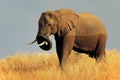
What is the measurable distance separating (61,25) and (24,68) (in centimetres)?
173

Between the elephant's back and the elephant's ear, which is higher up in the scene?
the elephant's ear

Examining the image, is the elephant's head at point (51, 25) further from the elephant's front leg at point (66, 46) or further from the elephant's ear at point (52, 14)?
the elephant's front leg at point (66, 46)

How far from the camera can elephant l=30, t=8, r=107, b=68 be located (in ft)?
36.5

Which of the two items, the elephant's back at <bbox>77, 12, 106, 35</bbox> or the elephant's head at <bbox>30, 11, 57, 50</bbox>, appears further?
the elephant's back at <bbox>77, 12, 106, 35</bbox>

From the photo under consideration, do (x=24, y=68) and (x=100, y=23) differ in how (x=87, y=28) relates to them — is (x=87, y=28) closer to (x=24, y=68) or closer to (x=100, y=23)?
(x=100, y=23)

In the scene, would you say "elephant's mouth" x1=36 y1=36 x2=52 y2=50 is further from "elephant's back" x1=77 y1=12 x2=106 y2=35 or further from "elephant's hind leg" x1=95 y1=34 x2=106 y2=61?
"elephant's hind leg" x1=95 y1=34 x2=106 y2=61

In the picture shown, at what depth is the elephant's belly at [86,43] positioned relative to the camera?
469 inches

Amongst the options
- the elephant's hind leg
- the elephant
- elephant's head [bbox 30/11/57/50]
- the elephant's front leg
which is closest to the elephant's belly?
the elephant

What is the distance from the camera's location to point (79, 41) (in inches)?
469

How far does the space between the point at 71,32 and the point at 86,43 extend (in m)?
0.76

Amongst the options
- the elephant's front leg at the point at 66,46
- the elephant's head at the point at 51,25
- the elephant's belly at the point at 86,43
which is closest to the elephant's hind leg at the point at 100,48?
the elephant's belly at the point at 86,43

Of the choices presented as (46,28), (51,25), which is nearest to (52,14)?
(51,25)

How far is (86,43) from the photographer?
1219cm

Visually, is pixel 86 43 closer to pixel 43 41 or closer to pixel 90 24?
pixel 90 24
